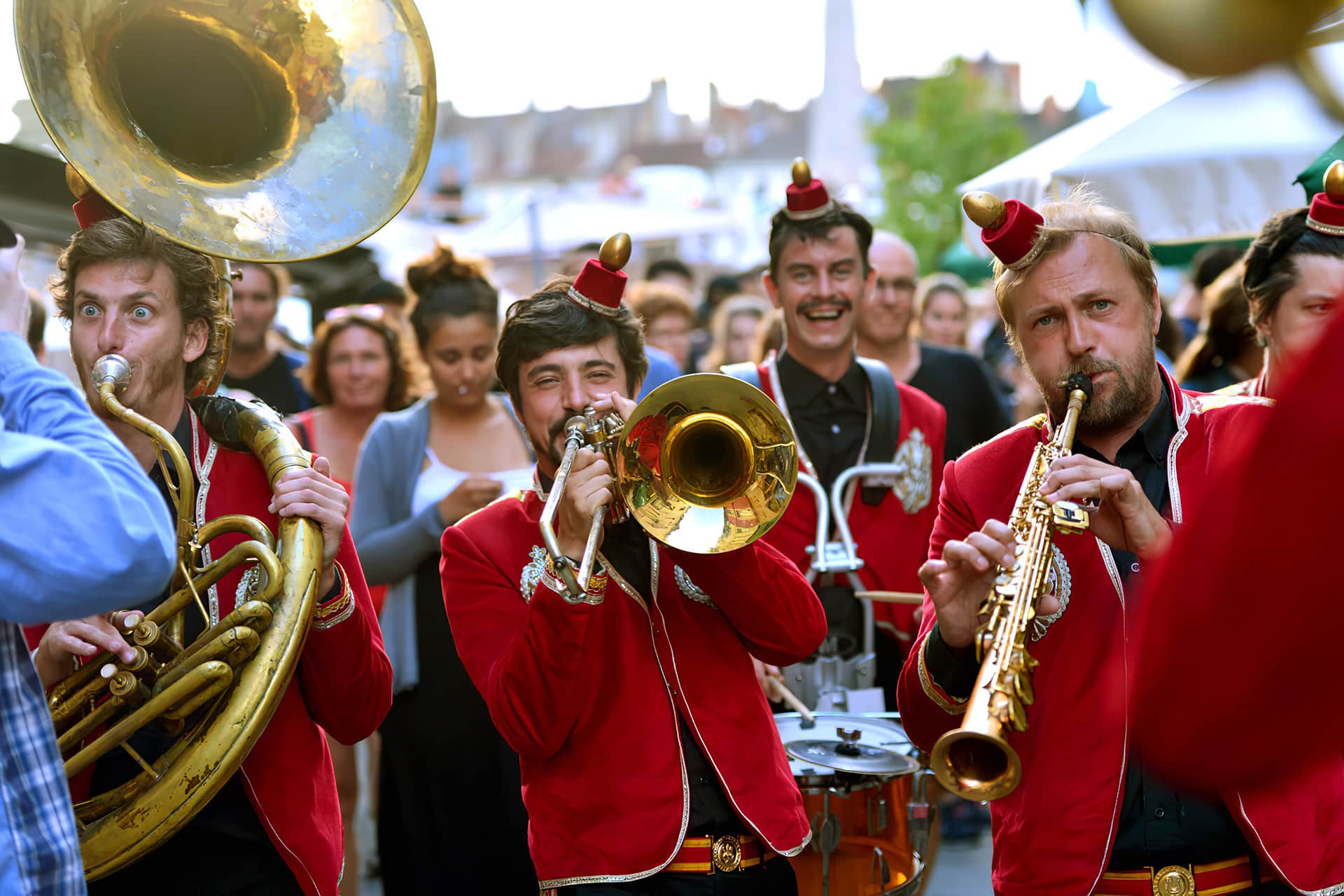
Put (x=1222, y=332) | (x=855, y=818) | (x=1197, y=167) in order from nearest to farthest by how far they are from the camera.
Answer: (x=855, y=818), (x=1222, y=332), (x=1197, y=167)

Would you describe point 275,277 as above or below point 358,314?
above

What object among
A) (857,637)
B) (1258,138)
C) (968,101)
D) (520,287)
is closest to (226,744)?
(857,637)

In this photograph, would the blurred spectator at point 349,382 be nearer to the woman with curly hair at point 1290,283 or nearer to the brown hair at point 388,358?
the brown hair at point 388,358

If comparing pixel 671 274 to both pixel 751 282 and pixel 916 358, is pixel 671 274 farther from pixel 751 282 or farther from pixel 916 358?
pixel 916 358

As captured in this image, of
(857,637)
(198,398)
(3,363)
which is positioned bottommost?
(857,637)

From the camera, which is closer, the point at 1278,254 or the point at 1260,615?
the point at 1260,615

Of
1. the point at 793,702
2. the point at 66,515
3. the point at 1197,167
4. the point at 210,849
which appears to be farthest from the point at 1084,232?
the point at 1197,167

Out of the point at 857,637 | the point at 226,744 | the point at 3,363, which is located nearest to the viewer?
the point at 3,363

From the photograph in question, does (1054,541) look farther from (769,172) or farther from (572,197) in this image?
(769,172)

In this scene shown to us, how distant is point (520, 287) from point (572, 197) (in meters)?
1.57

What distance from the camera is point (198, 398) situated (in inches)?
112

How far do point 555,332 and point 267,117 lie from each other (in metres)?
0.77

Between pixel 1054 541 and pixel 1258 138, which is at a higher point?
pixel 1258 138

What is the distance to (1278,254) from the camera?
3.75 metres
